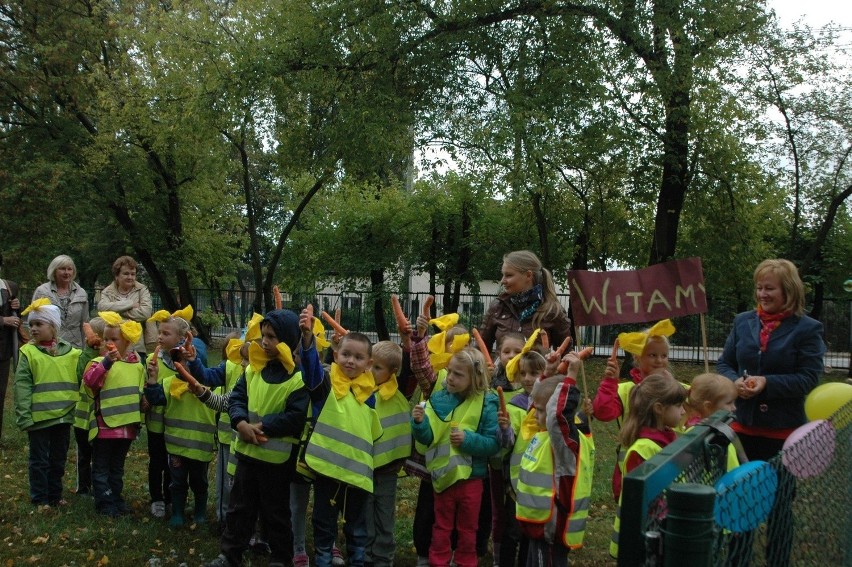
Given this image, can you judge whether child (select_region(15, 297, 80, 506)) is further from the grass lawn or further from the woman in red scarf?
the woman in red scarf

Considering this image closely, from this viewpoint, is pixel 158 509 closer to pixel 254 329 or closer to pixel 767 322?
pixel 254 329

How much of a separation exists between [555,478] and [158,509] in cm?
358

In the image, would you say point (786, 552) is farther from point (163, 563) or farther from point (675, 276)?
point (163, 563)

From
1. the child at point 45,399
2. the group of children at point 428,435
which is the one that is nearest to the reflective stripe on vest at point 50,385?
the child at point 45,399

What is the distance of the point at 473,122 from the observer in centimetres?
1625

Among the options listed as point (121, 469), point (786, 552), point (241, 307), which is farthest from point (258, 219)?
point (786, 552)

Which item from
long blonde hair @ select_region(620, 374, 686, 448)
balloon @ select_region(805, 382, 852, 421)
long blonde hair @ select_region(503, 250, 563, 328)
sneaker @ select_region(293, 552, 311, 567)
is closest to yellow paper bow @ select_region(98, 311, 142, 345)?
→ sneaker @ select_region(293, 552, 311, 567)

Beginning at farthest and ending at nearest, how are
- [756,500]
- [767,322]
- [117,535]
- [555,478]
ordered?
[117,535]
[767,322]
[555,478]
[756,500]

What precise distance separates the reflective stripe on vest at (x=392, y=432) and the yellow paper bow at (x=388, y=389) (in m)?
0.04

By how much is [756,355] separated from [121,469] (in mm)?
4744

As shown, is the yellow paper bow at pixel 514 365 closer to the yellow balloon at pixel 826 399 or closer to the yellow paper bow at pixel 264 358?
the yellow paper bow at pixel 264 358

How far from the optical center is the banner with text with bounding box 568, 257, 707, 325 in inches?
239

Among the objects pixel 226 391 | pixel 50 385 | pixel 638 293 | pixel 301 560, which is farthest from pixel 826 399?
→ pixel 50 385

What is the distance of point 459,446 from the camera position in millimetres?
4945
